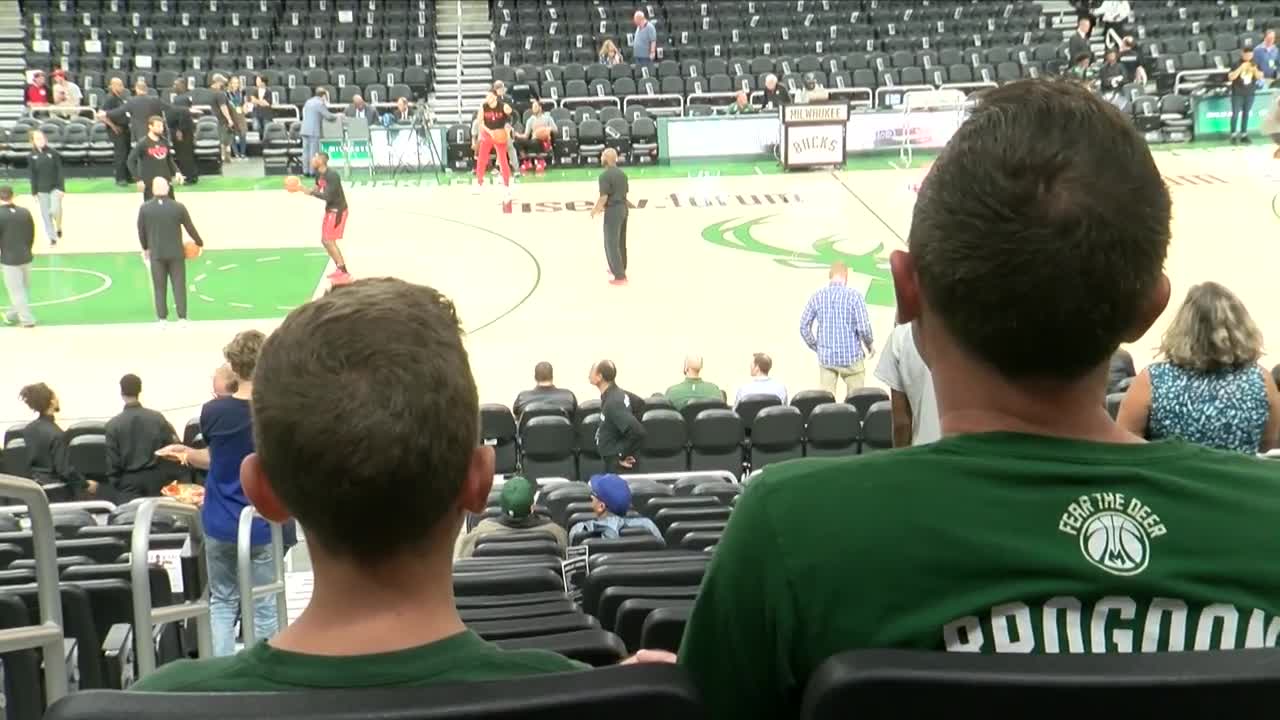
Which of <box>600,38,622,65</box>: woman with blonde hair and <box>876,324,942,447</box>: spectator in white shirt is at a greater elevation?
<box>600,38,622,65</box>: woman with blonde hair

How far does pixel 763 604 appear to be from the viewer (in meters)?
1.46

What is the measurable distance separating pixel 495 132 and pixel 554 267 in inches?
217

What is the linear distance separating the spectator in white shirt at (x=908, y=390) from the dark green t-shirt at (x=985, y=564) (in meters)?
2.50

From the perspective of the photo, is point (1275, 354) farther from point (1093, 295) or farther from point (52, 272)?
point (52, 272)

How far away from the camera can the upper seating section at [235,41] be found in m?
28.2

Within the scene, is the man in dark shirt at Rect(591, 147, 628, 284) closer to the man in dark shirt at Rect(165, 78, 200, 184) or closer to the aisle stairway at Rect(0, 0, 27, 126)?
the man in dark shirt at Rect(165, 78, 200, 184)

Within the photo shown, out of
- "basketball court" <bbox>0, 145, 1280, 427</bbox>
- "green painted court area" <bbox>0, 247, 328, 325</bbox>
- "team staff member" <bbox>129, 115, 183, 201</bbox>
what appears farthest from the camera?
"team staff member" <bbox>129, 115, 183, 201</bbox>

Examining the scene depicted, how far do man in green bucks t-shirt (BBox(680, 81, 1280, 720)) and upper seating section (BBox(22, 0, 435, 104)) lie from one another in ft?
89.1

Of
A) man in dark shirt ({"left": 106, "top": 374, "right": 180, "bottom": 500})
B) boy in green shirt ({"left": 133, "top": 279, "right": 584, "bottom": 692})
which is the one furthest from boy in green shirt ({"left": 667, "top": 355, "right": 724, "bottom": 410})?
boy in green shirt ({"left": 133, "top": 279, "right": 584, "bottom": 692})

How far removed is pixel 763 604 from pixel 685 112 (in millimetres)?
26398

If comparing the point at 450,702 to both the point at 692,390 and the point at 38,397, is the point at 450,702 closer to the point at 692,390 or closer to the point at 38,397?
the point at 38,397

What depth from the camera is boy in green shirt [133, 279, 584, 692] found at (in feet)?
4.82

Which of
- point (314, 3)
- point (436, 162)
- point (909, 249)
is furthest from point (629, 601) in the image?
point (314, 3)

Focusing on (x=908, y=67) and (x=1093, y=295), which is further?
(x=908, y=67)
